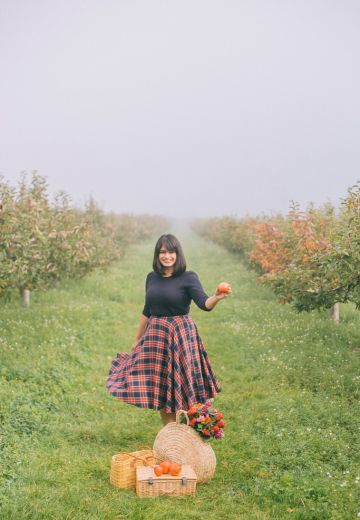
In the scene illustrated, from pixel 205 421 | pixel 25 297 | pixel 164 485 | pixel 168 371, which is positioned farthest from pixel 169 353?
pixel 25 297

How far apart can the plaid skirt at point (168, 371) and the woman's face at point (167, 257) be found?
665mm

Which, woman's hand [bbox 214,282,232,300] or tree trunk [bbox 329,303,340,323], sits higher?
woman's hand [bbox 214,282,232,300]

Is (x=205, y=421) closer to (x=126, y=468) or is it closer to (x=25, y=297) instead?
(x=126, y=468)

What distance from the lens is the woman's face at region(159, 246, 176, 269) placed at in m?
6.68

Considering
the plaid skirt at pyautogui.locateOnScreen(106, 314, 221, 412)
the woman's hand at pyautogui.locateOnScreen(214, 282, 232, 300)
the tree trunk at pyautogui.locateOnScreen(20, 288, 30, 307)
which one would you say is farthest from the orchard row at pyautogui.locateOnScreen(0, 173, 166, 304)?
the woman's hand at pyautogui.locateOnScreen(214, 282, 232, 300)

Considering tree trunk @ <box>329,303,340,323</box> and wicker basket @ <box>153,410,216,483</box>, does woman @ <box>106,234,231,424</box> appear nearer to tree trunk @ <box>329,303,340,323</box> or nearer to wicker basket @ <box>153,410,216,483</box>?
wicker basket @ <box>153,410,216,483</box>

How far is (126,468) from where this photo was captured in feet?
19.6

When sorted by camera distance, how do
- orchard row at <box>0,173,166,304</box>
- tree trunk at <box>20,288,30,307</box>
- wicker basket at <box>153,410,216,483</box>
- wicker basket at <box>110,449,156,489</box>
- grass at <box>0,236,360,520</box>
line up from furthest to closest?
1. tree trunk at <box>20,288,30,307</box>
2. orchard row at <box>0,173,166,304</box>
3. wicker basket at <box>153,410,216,483</box>
4. wicker basket at <box>110,449,156,489</box>
5. grass at <box>0,236,360,520</box>

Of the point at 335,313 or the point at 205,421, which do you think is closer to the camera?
the point at 205,421

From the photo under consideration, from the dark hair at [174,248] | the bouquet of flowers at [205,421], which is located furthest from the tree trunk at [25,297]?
the bouquet of flowers at [205,421]

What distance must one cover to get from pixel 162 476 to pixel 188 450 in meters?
0.43

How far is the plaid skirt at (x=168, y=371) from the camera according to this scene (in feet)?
21.6

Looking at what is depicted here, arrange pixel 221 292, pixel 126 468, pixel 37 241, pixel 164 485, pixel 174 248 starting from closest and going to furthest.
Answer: pixel 164 485 → pixel 126 468 → pixel 221 292 → pixel 174 248 → pixel 37 241

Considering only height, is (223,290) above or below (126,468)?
above
